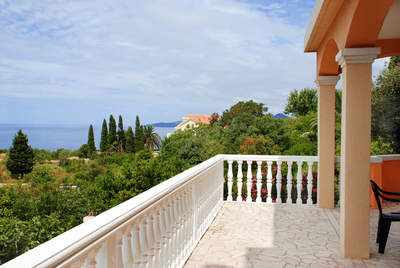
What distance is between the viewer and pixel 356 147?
3502 millimetres

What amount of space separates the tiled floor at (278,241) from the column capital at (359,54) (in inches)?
86.9

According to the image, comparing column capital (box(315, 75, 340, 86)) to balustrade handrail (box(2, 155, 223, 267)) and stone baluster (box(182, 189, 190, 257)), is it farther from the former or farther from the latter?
balustrade handrail (box(2, 155, 223, 267))

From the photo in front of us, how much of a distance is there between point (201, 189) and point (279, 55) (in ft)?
78.7

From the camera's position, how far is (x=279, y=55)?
86.6 ft

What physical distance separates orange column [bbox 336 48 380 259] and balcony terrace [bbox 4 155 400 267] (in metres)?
0.30

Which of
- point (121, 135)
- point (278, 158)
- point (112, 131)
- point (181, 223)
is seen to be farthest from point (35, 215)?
point (121, 135)

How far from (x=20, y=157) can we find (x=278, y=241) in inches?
1199

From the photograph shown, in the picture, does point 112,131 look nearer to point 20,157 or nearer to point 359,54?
point 20,157

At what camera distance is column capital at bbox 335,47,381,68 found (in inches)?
132

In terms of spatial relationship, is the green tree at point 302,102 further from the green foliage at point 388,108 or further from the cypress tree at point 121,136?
the cypress tree at point 121,136

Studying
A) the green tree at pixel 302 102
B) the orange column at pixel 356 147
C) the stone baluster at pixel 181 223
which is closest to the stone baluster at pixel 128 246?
the stone baluster at pixel 181 223

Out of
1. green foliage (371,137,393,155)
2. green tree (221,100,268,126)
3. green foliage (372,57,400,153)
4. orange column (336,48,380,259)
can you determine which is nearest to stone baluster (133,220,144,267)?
orange column (336,48,380,259)

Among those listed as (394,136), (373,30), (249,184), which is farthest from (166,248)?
(394,136)

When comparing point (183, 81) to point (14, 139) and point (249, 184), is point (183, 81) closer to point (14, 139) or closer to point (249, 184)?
point (14, 139)
